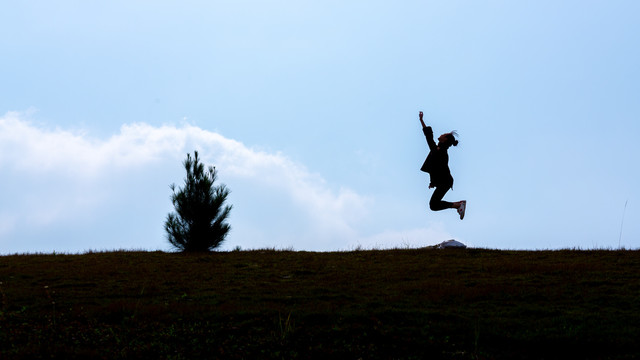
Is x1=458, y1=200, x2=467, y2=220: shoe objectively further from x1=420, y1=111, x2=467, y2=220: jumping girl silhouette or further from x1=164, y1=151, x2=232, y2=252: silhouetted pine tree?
x1=164, y1=151, x2=232, y2=252: silhouetted pine tree

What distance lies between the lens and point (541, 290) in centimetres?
1402

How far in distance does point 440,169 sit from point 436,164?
163mm

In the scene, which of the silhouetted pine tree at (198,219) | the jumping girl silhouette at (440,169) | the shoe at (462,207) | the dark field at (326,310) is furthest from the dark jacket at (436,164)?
the silhouetted pine tree at (198,219)

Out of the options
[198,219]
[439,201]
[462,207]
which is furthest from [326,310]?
[198,219]

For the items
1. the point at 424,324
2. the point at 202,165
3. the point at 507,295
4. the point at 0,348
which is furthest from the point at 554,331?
the point at 202,165

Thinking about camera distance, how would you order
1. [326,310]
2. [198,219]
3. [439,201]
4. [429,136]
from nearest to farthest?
[326,310], [429,136], [439,201], [198,219]

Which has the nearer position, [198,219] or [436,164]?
[436,164]

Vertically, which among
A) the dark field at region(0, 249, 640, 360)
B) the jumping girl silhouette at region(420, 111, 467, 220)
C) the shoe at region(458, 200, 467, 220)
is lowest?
the dark field at region(0, 249, 640, 360)

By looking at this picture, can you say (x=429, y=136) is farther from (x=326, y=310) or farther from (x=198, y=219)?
(x=198, y=219)

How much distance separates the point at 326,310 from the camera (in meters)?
11.7

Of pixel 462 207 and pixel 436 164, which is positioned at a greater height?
pixel 436 164

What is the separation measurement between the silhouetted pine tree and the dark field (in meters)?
5.31

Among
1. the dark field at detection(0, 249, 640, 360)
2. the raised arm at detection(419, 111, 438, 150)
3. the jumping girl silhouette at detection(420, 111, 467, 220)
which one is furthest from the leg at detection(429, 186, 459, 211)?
the dark field at detection(0, 249, 640, 360)

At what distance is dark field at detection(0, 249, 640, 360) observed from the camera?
971cm
